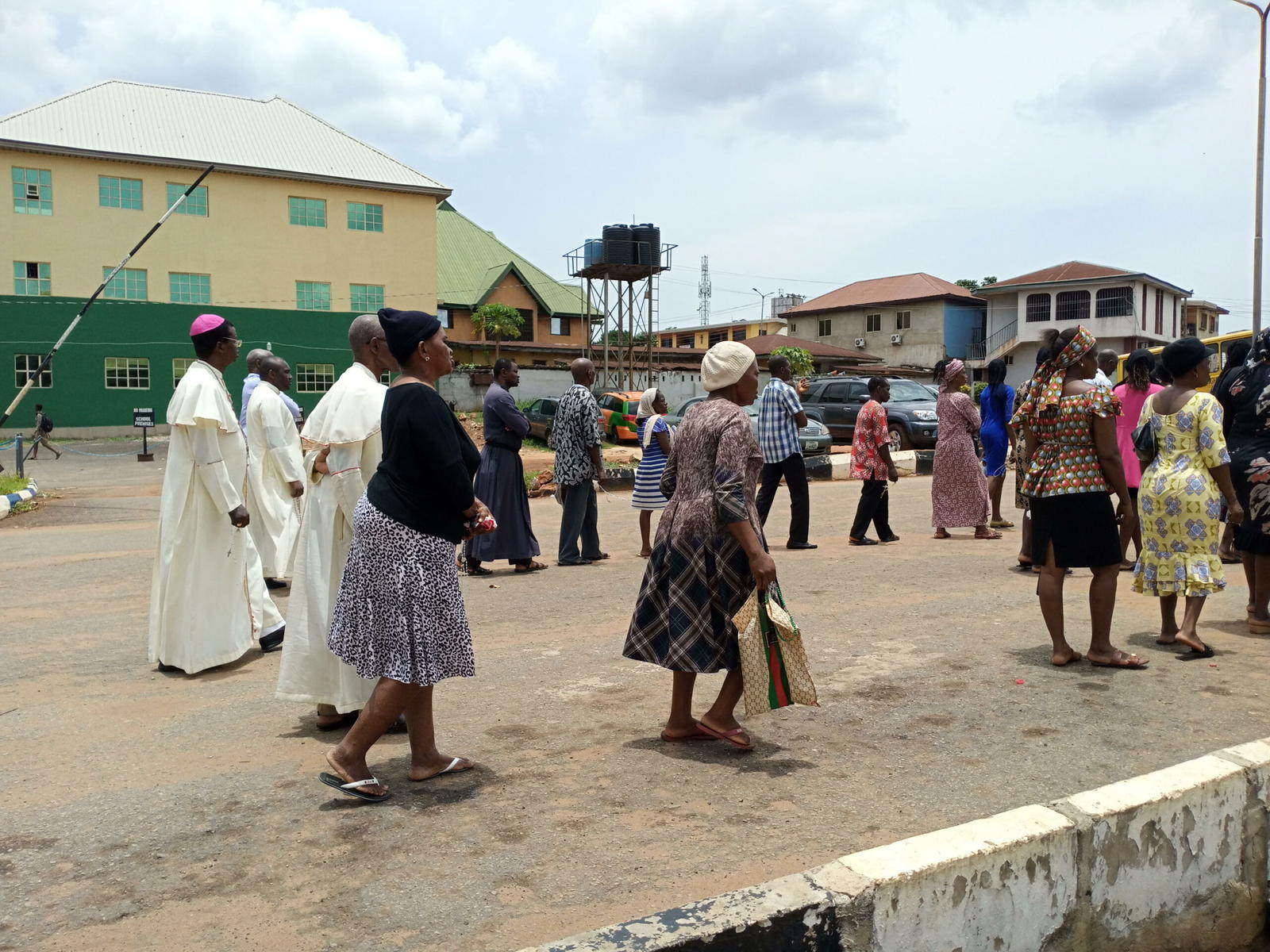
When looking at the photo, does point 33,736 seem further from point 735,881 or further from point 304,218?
point 304,218

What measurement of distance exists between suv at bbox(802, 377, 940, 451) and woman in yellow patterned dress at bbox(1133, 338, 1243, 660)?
574 inches

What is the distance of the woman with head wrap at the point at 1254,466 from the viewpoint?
634 centimetres

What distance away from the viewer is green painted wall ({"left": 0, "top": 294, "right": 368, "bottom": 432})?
34500mm

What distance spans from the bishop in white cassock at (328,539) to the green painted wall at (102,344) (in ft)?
106

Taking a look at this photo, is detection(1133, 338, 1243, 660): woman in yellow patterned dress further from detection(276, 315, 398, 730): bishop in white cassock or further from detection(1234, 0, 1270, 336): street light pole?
detection(1234, 0, 1270, 336): street light pole

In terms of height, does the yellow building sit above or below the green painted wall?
above

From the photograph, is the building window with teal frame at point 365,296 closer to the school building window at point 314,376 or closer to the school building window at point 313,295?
the school building window at point 313,295

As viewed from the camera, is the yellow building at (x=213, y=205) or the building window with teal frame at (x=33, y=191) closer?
the building window with teal frame at (x=33, y=191)

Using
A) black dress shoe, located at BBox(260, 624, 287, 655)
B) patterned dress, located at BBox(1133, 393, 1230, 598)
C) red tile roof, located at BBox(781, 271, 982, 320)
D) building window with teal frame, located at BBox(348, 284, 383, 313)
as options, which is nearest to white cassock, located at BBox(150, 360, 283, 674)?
black dress shoe, located at BBox(260, 624, 287, 655)

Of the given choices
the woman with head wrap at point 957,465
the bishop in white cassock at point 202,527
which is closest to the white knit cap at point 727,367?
the bishop in white cassock at point 202,527

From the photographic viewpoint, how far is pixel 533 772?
4.24 m

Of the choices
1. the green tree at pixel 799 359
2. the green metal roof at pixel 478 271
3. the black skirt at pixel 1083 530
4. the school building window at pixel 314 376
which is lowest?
the black skirt at pixel 1083 530

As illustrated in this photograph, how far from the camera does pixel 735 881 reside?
3.21 meters

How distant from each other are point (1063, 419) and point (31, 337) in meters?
37.1
